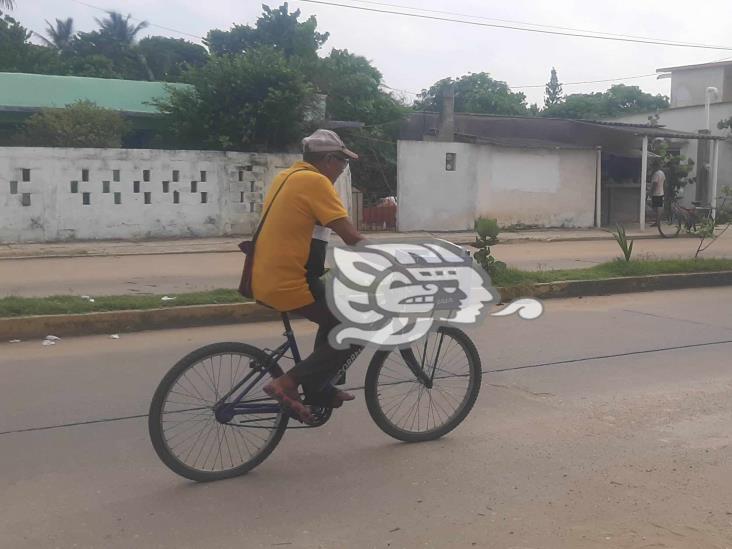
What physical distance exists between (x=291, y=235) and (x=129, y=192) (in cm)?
1325

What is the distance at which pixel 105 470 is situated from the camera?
4273 millimetres

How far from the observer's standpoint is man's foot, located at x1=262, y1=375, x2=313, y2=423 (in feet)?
13.6

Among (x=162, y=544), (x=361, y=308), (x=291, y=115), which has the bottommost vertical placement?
(x=162, y=544)

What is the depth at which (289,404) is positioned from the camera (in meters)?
4.17

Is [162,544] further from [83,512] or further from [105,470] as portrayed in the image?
[105,470]

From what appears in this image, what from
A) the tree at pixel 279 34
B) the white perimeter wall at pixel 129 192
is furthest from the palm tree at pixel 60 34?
the white perimeter wall at pixel 129 192

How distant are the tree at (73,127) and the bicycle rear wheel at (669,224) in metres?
13.4

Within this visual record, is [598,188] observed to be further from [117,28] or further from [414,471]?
[117,28]

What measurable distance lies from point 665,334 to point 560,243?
10.6 m

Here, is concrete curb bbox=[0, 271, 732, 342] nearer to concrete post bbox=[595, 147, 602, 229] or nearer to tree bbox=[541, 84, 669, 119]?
concrete post bbox=[595, 147, 602, 229]

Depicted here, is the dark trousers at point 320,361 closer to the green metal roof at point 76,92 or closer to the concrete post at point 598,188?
the green metal roof at point 76,92

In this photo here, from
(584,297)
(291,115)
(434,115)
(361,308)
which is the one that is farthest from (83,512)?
(434,115)

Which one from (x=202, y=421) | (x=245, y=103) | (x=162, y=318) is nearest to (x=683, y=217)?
(x=245, y=103)

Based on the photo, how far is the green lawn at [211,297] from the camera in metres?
7.98
